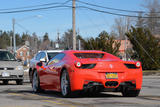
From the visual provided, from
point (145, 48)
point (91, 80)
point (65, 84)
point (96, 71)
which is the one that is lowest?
point (65, 84)

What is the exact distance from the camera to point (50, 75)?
1093 cm

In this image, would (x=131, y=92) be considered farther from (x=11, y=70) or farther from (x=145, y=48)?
(x=145, y=48)

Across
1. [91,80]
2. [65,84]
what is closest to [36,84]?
[65,84]

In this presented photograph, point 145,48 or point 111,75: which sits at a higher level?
point 145,48

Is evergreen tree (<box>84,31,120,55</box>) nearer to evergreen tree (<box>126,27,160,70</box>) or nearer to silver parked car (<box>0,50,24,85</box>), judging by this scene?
evergreen tree (<box>126,27,160,70</box>)

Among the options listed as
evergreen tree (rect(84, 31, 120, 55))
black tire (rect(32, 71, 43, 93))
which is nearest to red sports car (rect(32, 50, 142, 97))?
black tire (rect(32, 71, 43, 93))

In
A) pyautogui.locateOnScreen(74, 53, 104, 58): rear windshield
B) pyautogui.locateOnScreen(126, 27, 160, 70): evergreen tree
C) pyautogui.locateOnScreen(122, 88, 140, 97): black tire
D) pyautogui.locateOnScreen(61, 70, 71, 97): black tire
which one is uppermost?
pyautogui.locateOnScreen(126, 27, 160, 70): evergreen tree

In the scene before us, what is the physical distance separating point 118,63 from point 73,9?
19788mm

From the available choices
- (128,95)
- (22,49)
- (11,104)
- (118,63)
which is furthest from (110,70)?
(22,49)

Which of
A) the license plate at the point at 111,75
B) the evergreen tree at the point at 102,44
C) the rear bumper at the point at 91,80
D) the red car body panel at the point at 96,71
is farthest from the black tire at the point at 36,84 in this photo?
the evergreen tree at the point at 102,44

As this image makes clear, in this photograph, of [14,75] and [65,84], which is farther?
[14,75]

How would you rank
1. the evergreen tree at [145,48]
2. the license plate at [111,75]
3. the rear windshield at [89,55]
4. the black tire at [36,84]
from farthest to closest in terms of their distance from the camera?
the evergreen tree at [145,48] → the black tire at [36,84] → the rear windshield at [89,55] → the license plate at [111,75]

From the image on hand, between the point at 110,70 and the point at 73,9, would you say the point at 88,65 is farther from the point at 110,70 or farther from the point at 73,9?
the point at 73,9

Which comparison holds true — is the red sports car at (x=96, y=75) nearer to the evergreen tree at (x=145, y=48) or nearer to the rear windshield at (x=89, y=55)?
the rear windshield at (x=89, y=55)
